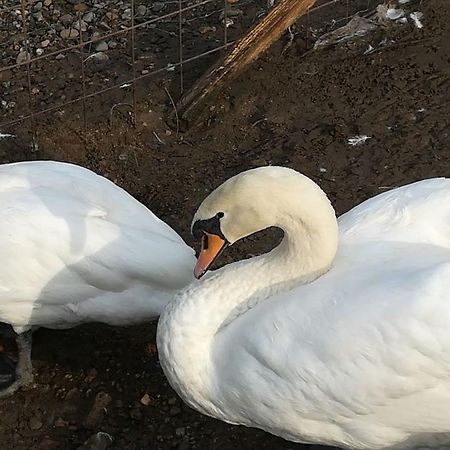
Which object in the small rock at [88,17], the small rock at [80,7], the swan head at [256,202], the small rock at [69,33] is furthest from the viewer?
the small rock at [80,7]

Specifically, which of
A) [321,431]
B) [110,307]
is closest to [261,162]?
[110,307]

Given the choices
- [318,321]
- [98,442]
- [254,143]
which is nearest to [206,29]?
[254,143]

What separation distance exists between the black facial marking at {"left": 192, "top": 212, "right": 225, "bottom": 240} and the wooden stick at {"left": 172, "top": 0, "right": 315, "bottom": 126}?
250cm

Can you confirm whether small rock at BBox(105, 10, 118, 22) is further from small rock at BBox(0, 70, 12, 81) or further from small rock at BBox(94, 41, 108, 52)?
small rock at BBox(0, 70, 12, 81)

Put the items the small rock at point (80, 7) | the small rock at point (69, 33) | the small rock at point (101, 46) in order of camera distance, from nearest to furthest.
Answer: the small rock at point (101, 46)
the small rock at point (69, 33)
the small rock at point (80, 7)

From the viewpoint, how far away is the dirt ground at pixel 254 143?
182 inches

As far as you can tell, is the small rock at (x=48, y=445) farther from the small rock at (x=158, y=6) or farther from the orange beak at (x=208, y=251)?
the small rock at (x=158, y=6)

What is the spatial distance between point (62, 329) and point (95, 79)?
82.5 inches

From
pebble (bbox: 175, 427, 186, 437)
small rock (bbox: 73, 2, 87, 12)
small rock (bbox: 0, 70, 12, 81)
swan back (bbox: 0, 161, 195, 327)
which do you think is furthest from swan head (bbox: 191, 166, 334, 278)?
small rock (bbox: 73, 2, 87, 12)

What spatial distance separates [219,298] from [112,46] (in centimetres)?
326

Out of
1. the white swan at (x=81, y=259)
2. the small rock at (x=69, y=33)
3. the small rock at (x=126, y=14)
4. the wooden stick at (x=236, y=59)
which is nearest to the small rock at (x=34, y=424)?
the white swan at (x=81, y=259)

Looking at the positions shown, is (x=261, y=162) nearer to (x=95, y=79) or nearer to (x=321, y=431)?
(x=95, y=79)

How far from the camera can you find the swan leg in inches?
180

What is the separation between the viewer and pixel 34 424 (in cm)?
439
